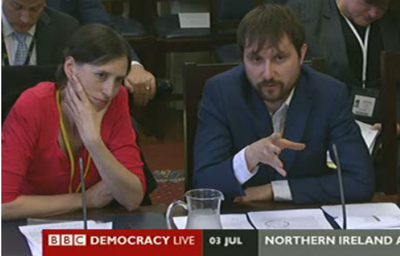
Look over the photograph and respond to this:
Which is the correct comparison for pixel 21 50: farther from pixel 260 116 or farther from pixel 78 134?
pixel 260 116

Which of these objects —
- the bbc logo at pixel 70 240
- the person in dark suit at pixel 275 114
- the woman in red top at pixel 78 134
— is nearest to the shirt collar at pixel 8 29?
the woman in red top at pixel 78 134

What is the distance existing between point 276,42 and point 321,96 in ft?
0.61

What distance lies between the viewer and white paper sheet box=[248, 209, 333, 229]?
1.51m

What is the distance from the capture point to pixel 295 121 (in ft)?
6.09

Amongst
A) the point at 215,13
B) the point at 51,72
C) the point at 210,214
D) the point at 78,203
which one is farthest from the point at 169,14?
the point at 210,214

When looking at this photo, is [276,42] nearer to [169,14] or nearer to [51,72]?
[51,72]

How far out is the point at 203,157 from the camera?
6.03 feet

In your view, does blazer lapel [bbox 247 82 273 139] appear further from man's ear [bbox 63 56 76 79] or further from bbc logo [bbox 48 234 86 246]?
bbc logo [bbox 48 234 86 246]

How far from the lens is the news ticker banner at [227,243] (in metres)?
0.89

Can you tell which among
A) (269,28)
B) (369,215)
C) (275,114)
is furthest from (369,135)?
(369,215)

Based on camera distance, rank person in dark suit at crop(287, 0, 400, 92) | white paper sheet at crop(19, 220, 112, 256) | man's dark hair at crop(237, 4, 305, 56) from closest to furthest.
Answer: white paper sheet at crop(19, 220, 112, 256)
man's dark hair at crop(237, 4, 305, 56)
person in dark suit at crop(287, 0, 400, 92)

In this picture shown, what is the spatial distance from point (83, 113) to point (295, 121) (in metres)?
0.51

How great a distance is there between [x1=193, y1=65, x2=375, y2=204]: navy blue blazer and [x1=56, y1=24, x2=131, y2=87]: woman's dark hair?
25 centimetres

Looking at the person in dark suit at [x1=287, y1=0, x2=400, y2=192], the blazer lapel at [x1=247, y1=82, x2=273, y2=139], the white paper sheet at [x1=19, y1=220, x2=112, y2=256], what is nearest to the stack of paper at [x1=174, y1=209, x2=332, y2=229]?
the white paper sheet at [x1=19, y1=220, x2=112, y2=256]
